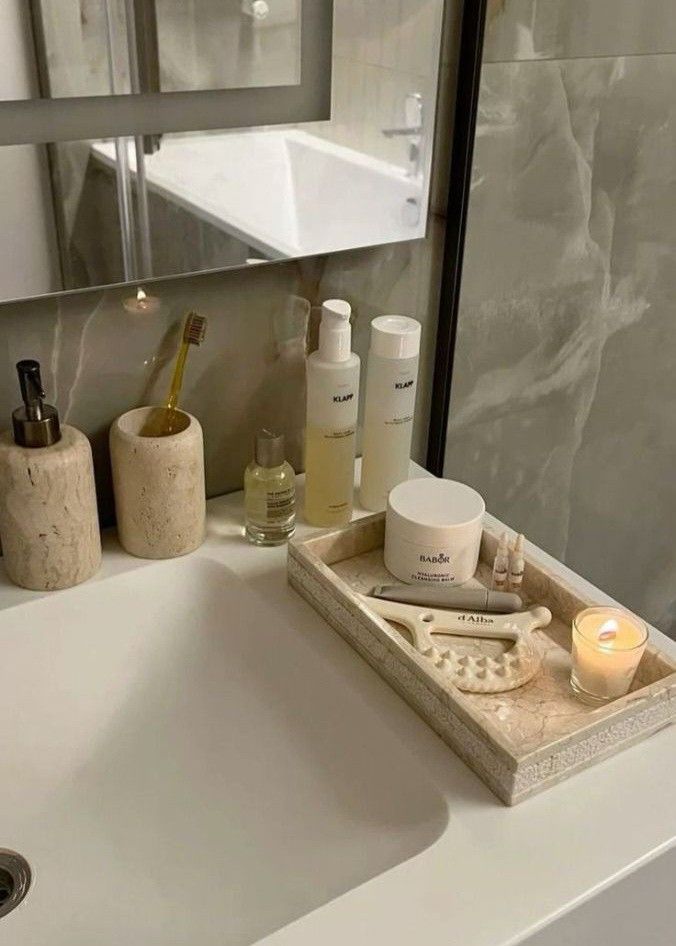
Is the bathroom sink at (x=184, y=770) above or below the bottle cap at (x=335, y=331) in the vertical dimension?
below

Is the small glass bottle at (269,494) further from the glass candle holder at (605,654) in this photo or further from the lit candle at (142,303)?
the glass candle holder at (605,654)

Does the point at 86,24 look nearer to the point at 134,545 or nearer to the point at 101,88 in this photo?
the point at 101,88

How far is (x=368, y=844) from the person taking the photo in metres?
0.66

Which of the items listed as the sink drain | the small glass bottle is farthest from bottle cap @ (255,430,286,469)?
the sink drain

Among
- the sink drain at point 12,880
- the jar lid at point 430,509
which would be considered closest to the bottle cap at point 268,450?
the jar lid at point 430,509

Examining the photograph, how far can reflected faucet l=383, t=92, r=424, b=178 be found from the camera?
2.82 ft

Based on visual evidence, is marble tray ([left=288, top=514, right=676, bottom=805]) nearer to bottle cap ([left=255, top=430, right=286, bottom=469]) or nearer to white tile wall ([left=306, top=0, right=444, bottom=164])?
bottle cap ([left=255, top=430, right=286, bottom=469])

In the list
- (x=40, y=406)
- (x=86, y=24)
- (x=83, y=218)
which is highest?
(x=86, y=24)

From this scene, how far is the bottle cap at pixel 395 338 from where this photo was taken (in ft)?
2.83

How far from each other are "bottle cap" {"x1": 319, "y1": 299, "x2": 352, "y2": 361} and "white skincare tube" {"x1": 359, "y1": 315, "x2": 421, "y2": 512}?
0.03m

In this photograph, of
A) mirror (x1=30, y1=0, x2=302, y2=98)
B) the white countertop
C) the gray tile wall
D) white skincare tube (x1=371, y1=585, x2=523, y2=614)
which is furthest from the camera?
the gray tile wall

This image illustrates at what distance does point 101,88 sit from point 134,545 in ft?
1.18

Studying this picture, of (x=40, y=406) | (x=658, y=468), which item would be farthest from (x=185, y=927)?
(x=658, y=468)

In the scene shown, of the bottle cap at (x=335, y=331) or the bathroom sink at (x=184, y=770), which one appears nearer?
the bathroom sink at (x=184, y=770)
